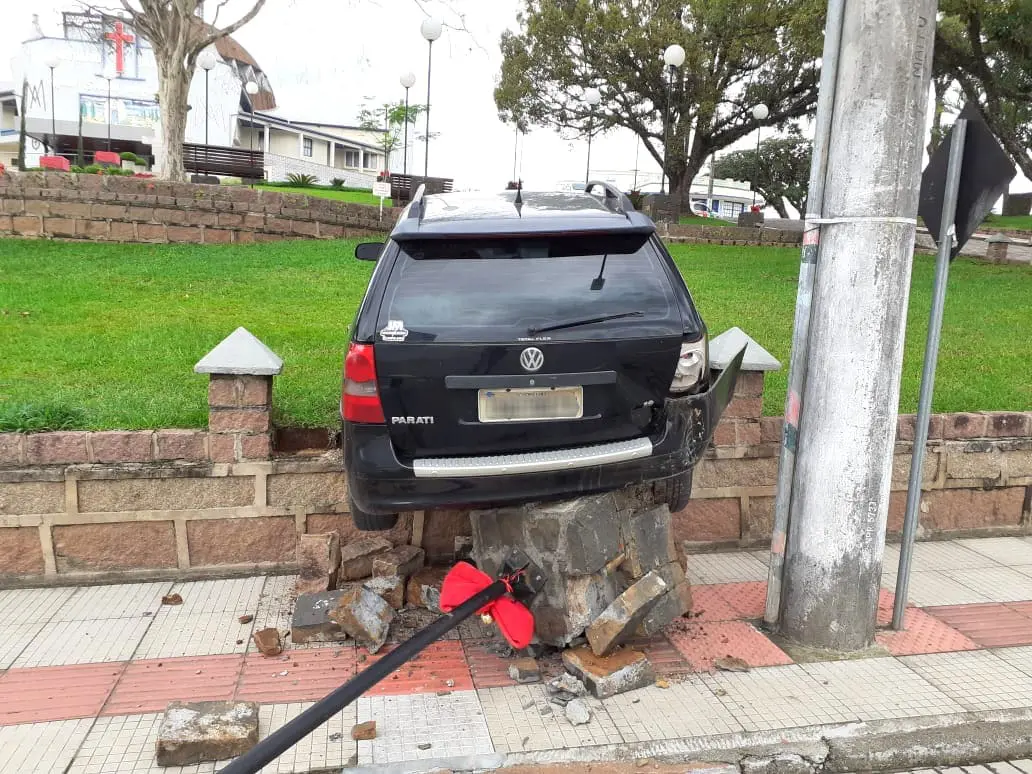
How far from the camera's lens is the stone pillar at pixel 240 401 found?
475 centimetres

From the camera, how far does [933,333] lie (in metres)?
4.15

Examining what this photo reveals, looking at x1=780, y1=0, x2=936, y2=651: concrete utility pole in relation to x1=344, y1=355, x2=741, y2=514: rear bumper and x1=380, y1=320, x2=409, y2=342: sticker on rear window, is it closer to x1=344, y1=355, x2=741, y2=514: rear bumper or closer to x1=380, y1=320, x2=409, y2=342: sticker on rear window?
x1=344, y1=355, x2=741, y2=514: rear bumper

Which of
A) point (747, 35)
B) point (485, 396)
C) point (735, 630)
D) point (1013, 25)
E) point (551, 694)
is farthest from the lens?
point (747, 35)

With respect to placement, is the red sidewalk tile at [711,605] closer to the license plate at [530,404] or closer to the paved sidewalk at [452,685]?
the paved sidewalk at [452,685]

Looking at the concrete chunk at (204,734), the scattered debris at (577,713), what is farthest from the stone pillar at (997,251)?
the concrete chunk at (204,734)

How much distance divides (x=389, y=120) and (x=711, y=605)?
50770 mm

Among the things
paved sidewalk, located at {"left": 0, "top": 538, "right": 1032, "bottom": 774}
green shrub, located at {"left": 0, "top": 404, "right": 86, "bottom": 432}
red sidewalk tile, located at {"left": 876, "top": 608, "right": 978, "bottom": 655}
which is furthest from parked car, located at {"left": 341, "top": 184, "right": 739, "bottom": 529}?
green shrub, located at {"left": 0, "top": 404, "right": 86, "bottom": 432}

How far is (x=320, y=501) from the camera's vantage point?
16.4ft

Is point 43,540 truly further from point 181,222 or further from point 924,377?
point 181,222

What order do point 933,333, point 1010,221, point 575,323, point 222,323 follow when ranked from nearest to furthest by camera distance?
1. point 575,323
2. point 933,333
3. point 222,323
4. point 1010,221

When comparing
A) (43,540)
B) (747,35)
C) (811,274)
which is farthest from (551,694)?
(747,35)

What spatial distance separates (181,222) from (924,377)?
15553mm

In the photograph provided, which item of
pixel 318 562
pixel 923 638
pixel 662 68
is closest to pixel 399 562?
pixel 318 562

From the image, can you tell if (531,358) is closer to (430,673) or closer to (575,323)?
(575,323)
